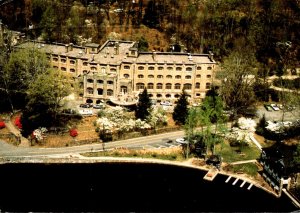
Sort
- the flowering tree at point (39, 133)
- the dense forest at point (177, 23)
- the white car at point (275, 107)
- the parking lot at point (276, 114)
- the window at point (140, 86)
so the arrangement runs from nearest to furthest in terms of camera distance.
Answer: the flowering tree at point (39, 133), the parking lot at point (276, 114), the white car at point (275, 107), the window at point (140, 86), the dense forest at point (177, 23)

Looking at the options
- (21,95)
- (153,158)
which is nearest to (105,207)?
(153,158)

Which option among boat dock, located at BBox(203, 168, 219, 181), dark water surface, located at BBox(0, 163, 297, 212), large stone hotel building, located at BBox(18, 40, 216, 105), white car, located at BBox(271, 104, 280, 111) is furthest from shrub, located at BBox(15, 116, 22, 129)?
white car, located at BBox(271, 104, 280, 111)

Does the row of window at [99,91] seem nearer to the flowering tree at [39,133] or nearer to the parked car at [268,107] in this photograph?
the flowering tree at [39,133]

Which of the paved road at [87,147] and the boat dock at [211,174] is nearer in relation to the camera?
the boat dock at [211,174]

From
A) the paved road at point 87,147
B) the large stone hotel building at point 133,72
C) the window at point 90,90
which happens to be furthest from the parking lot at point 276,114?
the window at point 90,90

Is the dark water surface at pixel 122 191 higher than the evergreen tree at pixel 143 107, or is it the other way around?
the evergreen tree at pixel 143 107

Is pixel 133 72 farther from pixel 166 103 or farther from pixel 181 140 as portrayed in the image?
pixel 181 140

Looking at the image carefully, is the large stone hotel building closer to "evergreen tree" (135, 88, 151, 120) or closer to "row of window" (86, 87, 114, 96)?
"row of window" (86, 87, 114, 96)

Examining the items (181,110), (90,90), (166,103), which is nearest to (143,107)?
(181,110)
